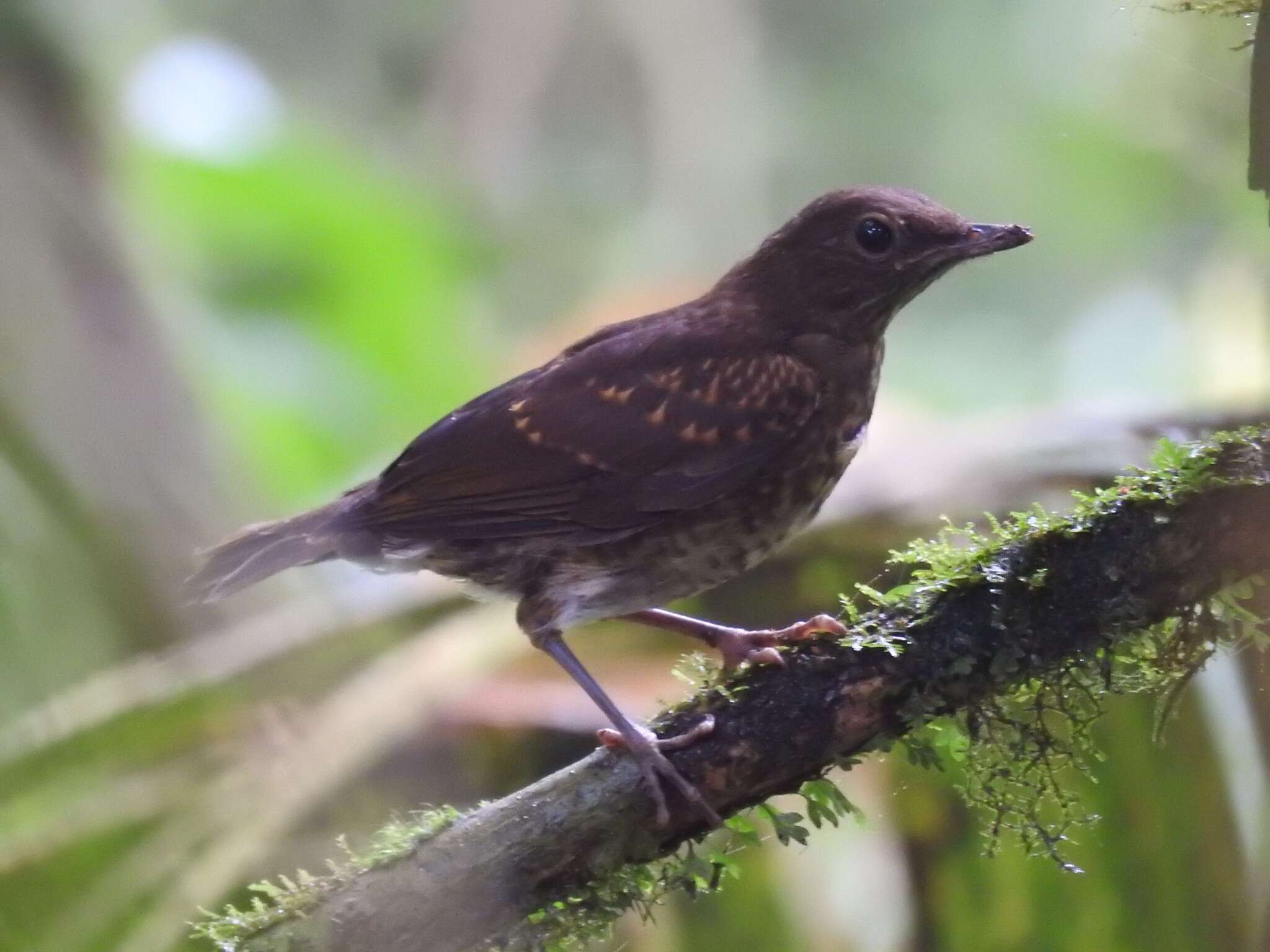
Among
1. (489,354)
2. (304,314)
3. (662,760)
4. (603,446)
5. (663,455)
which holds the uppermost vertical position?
(304,314)

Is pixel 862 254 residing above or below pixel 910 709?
above

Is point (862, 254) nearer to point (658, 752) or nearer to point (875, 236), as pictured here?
point (875, 236)

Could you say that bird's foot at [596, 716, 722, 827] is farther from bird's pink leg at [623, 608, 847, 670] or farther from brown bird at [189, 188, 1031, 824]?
brown bird at [189, 188, 1031, 824]

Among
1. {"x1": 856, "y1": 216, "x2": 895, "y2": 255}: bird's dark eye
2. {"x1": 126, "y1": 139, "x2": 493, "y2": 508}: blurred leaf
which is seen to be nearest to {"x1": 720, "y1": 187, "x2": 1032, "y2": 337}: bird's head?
{"x1": 856, "y1": 216, "x2": 895, "y2": 255}: bird's dark eye

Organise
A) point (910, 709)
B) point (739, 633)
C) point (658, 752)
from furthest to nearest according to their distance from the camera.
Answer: point (739, 633)
point (658, 752)
point (910, 709)

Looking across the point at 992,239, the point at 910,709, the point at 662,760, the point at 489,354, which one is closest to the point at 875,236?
the point at 992,239

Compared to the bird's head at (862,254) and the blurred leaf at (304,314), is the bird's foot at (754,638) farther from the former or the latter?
the blurred leaf at (304,314)

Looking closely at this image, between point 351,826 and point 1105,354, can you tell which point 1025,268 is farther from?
point 351,826
